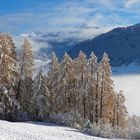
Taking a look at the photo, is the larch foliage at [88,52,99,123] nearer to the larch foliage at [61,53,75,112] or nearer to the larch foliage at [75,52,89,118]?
the larch foliage at [75,52,89,118]

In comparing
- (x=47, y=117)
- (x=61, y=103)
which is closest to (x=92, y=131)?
(x=47, y=117)

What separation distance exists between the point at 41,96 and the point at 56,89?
7802 mm

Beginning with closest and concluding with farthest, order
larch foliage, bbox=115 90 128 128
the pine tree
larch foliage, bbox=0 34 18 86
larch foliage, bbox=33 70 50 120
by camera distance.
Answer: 1. larch foliage, bbox=0 34 18 86
2. the pine tree
3. larch foliage, bbox=33 70 50 120
4. larch foliage, bbox=115 90 128 128

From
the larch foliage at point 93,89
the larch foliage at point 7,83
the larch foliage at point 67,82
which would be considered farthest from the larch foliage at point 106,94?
the larch foliage at point 7,83

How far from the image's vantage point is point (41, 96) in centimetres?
7862

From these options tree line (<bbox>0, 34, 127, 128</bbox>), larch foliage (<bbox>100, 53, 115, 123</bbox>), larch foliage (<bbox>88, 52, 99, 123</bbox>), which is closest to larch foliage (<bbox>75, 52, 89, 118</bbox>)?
tree line (<bbox>0, 34, 127, 128</bbox>)

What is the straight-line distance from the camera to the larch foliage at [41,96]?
7862cm

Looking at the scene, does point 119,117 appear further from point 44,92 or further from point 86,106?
point 44,92

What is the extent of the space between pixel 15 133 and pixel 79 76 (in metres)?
36.1

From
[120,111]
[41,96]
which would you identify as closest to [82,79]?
[41,96]

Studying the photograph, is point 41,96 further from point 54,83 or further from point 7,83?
point 54,83

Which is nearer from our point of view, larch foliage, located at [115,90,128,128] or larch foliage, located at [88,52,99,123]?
larch foliage, located at [88,52,99,123]

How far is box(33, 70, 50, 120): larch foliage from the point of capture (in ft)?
258

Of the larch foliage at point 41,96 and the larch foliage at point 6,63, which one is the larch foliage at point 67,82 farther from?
the larch foliage at point 6,63
